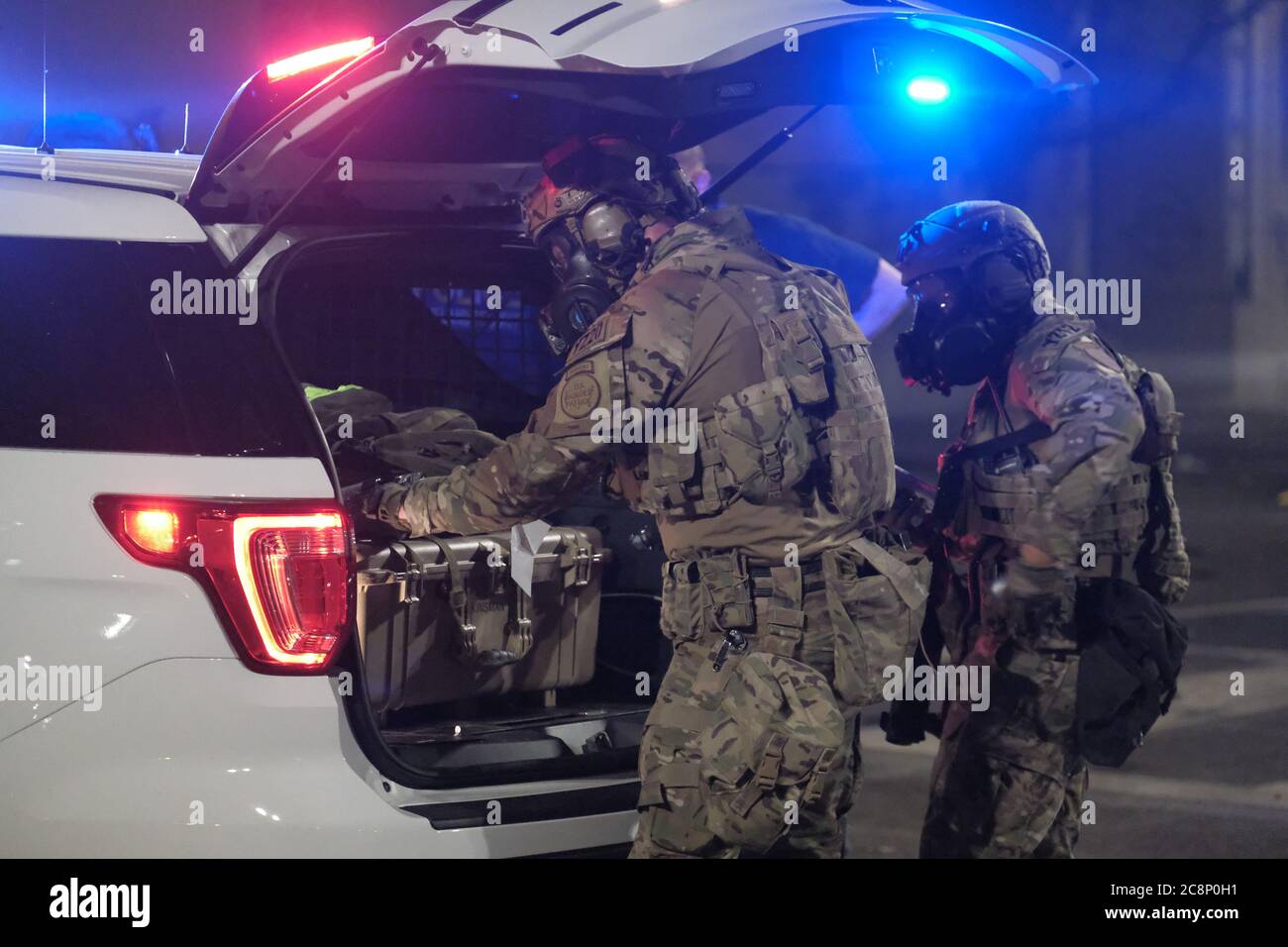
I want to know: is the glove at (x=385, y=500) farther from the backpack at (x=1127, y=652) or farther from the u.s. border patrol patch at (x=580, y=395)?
the backpack at (x=1127, y=652)

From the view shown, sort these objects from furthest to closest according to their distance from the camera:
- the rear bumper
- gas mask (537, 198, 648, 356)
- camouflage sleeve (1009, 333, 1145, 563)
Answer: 1. camouflage sleeve (1009, 333, 1145, 563)
2. gas mask (537, 198, 648, 356)
3. the rear bumper

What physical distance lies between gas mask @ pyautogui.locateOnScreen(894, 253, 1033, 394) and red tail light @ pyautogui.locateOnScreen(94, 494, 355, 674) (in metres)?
1.85

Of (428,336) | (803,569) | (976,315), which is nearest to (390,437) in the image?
(428,336)

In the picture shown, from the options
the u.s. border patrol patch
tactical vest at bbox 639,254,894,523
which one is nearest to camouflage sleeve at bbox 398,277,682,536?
the u.s. border patrol patch

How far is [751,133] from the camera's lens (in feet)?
49.1

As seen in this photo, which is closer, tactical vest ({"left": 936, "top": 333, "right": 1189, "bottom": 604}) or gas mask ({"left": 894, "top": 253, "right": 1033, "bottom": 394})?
tactical vest ({"left": 936, "top": 333, "right": 1189, "bottom": 604})

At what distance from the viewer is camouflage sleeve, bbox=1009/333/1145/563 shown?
3.35 meters

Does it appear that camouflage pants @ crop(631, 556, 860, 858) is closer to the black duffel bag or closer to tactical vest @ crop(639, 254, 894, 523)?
tactical vest @ crop(639, 254, 894, 523)

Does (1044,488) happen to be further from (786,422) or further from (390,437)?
(390,437)

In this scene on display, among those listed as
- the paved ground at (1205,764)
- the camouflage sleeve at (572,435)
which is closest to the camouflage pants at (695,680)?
the camouflage sleeve at (572,435)

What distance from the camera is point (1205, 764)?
5.48 m

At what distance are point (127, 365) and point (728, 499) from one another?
1.16 metres
